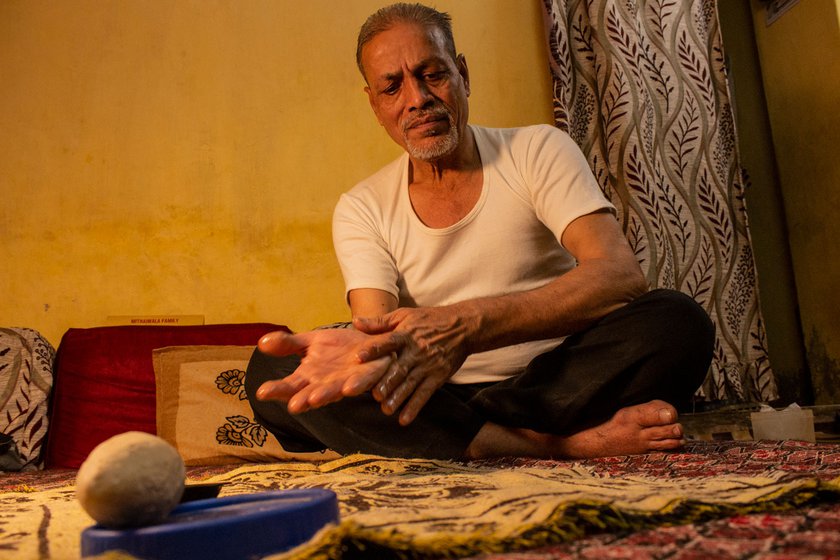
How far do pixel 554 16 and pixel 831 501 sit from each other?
2100mm

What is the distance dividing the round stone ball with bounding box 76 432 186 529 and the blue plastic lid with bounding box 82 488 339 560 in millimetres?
13

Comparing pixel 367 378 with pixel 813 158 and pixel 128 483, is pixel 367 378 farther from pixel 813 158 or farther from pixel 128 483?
pixel 813 158

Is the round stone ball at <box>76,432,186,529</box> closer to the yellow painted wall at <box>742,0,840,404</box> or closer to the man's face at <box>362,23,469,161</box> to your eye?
the man's face at <box>362,23,469,161</box>

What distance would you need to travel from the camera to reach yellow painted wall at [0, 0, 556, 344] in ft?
7.79

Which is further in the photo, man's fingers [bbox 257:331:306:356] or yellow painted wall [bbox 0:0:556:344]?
yellow painted wall [bbox 0:0:556:344]

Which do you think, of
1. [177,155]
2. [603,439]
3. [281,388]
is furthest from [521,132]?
[177,155]

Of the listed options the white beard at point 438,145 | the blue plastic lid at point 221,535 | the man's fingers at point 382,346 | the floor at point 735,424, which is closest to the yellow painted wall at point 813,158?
the floor at point 735,424

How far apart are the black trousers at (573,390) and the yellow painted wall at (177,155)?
1.08 m

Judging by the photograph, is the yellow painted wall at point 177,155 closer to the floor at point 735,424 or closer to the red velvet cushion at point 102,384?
the red velvet cushion at point 102,384

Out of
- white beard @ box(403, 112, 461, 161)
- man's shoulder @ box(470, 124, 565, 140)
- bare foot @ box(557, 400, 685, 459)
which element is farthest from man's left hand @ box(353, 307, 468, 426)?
man's shoulder @ box(470, 124, 565, 140)

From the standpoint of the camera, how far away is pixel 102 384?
6.97 ft

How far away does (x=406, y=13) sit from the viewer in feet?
5.71

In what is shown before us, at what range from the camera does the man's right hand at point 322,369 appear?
3.17 ft

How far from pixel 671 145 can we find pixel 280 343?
1879mm
